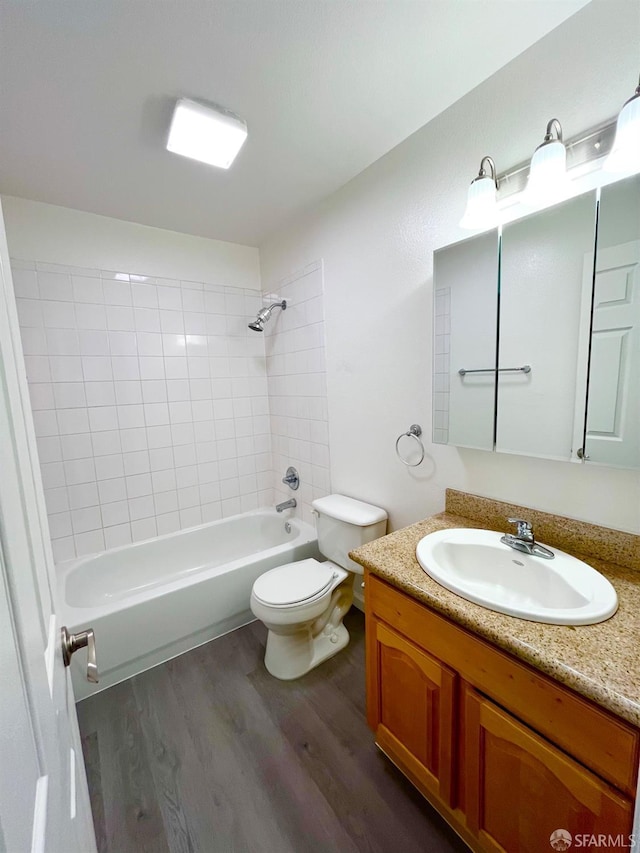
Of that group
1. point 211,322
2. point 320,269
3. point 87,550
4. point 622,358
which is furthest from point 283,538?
point 622,358

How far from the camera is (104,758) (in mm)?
1350

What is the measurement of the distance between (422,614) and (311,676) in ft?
3.29

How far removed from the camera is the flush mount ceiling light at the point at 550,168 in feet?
3.29

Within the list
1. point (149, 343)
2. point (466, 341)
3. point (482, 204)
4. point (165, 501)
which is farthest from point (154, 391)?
point (482, 204)

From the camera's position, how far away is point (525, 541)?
1.13m

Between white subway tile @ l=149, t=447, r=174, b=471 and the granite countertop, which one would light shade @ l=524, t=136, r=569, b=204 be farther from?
white subway tile @ l=149, t=447, r=174, b=471

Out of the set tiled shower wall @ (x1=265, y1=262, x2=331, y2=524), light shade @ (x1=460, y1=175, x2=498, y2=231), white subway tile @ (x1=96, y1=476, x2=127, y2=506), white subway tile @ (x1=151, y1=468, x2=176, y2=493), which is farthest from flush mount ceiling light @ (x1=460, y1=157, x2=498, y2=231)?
white subway tile @ (x1=96, y1=476, x2=127, y2=506)

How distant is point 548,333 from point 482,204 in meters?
0.50

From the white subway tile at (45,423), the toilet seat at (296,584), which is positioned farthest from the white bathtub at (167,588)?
the white subway tile at (45,423)

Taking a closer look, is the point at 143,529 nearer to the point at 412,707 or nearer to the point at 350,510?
the point at 350,510

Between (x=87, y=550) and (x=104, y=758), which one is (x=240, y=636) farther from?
(x=87, y=550)

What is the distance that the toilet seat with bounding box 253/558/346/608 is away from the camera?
162 centimetres

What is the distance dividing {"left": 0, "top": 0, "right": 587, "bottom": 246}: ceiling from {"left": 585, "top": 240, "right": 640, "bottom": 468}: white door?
2.58ft

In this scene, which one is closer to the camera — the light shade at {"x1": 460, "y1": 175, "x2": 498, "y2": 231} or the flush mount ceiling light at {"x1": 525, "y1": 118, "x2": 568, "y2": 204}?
the flush mount ceiling light at {"x1": 525, "y1": 118, "x2": 568, "y2": 204}
